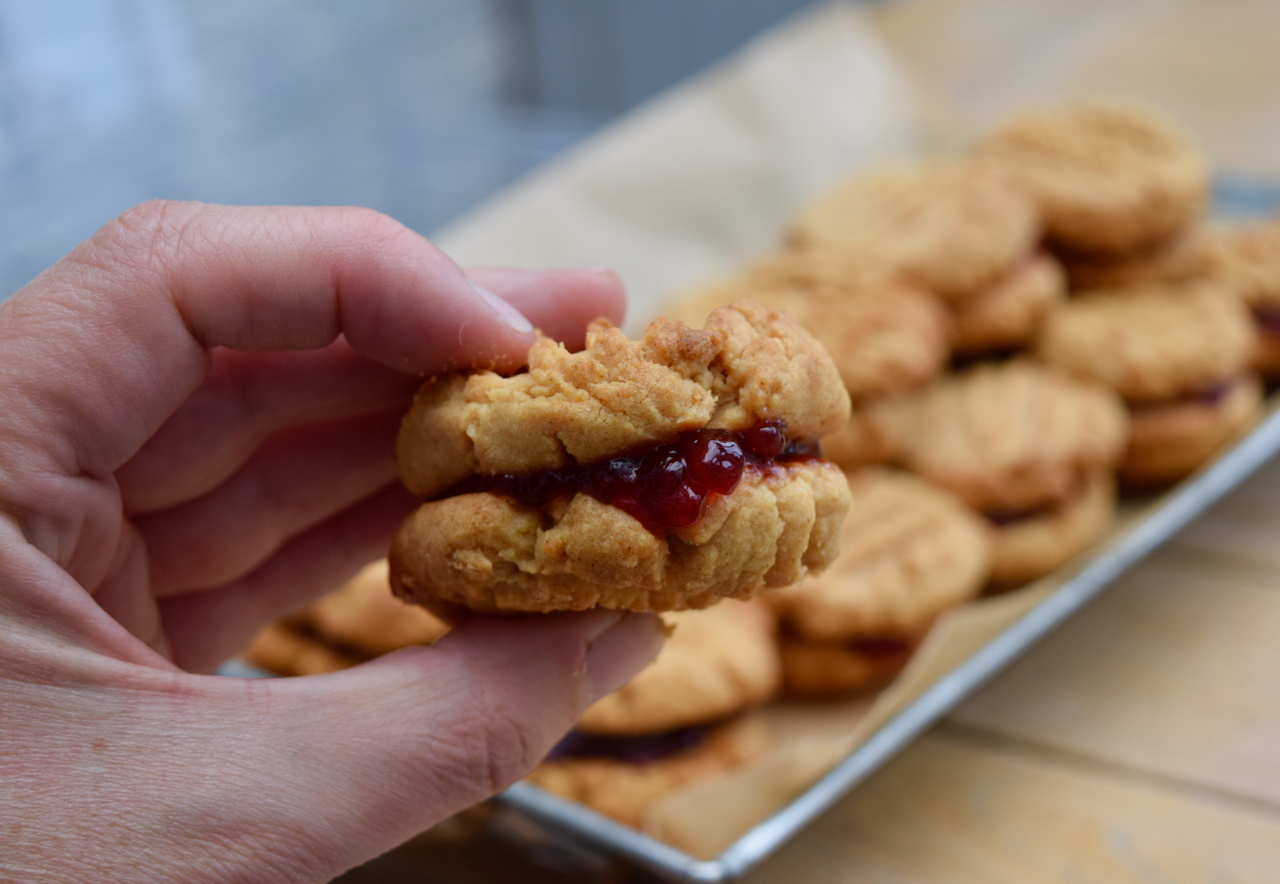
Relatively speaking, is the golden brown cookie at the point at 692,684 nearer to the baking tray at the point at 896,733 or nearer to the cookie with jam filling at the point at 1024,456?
the baking tray at the point at 896,733

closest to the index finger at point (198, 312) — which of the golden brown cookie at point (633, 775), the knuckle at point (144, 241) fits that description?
the knuckle at point (144, 241)

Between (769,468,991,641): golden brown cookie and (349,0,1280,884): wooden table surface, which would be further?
(769,468,991,641): golden brown cookie

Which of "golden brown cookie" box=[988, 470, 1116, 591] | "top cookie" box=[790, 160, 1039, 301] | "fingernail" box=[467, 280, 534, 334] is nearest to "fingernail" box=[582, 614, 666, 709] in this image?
"fingernail" box=[467, 280, 534, 334]

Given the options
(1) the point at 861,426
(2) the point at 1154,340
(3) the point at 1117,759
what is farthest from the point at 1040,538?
(2) the point at 1154,340

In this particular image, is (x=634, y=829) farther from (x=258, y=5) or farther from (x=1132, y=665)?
(x=258, y=5)

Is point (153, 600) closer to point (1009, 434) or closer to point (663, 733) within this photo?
point (663, 733)

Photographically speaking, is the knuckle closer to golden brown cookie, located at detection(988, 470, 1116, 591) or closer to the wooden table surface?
the wooden table surface

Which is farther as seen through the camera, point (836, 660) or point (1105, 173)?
point (1105, 173)
